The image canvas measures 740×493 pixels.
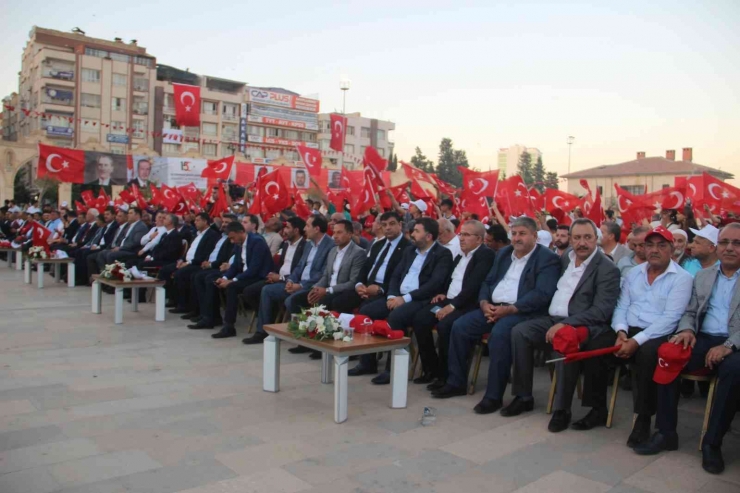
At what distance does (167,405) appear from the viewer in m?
5.35

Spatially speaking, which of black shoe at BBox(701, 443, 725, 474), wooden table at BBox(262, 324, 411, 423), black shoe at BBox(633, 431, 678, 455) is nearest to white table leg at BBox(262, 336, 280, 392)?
wooden table at BBox(262, 324, 411, 423)

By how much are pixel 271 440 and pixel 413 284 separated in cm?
286

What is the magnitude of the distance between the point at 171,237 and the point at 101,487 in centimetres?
787

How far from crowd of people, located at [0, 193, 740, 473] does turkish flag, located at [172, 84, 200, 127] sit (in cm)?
1191

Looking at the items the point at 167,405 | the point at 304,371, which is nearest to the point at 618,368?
the point at 304,371

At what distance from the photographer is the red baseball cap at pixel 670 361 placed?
174 inches

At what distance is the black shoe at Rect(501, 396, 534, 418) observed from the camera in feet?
17.3

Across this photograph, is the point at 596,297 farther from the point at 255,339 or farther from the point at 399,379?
the point at 255,339

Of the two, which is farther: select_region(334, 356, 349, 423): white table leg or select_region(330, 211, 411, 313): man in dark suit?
select_region(330, 211, 411, 313): man in dark suit

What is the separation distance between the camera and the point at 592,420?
199 inches

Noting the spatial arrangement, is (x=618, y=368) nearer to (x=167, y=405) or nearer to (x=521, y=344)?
(x=521, y=344)

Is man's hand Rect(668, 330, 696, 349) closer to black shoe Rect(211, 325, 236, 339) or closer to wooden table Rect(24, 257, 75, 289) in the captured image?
black shoe Rect(211, 325, 236, 339)

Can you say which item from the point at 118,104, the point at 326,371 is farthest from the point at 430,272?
the point at 118,104

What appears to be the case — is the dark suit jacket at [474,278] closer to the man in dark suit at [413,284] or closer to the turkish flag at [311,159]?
the man in dark suit at [413,284]
